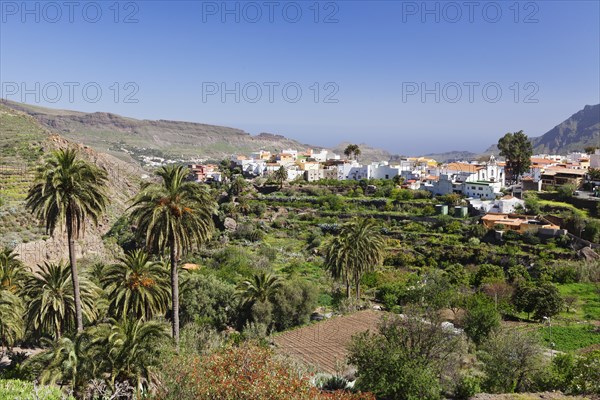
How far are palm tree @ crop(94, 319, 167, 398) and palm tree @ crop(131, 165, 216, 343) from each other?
114 inches

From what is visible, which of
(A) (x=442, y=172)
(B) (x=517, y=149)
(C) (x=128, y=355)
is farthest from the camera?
(A) (x=442, y=172)

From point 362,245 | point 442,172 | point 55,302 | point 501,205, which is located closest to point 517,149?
point 501,205

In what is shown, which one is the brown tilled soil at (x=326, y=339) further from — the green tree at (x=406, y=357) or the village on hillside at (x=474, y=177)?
the village on hillside at (x=474, y=177)

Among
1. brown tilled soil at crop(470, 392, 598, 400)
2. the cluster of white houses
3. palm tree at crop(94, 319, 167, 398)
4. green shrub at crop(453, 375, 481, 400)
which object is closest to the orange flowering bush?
palm tree at crop(94, 319, 167, 398)

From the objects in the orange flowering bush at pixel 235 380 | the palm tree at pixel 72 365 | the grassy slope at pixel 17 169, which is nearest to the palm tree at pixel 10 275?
the grassy slope at pixel 17 169

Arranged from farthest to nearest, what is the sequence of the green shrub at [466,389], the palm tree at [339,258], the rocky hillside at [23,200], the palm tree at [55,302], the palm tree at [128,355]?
the rocky hillside at [23,200], the palm tree at [339,258], the palm tree at [55,302], the green shrub at [466,389], the palm tree at [128,355]

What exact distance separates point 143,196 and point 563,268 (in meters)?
43.7

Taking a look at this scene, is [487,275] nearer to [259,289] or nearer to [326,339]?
[326,339]

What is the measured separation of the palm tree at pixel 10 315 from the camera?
66.8ft

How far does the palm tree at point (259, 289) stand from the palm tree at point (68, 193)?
35.9 ft

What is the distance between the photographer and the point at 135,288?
21.2 metres

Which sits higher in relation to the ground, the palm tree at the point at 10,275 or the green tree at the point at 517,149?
the green tree at the point at 517,149

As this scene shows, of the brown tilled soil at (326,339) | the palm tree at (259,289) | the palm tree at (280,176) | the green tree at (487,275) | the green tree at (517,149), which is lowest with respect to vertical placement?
the green tree at (487,275)

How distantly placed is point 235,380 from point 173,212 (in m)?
9.12
